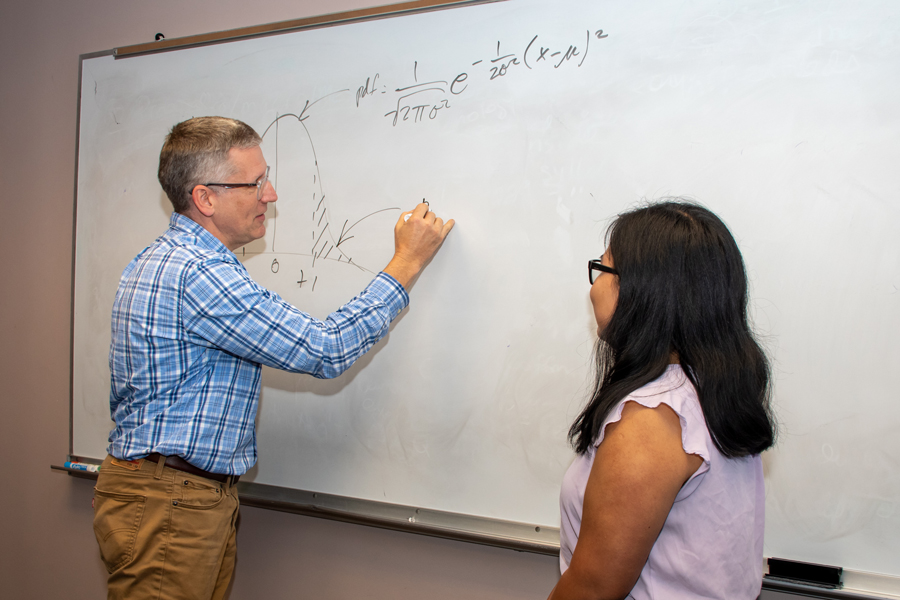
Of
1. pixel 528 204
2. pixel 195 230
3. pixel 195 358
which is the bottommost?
pixel 195 358

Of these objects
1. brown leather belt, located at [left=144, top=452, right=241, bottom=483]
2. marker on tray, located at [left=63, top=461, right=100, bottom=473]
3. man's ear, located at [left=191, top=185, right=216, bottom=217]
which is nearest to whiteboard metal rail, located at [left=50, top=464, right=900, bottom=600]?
brown leather belt, located at [left=144, top=452, right=241, bottom=483]

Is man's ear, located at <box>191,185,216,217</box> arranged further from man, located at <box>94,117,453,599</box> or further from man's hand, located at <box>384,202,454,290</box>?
man's hand, located at <box>384,202,454,290</box>

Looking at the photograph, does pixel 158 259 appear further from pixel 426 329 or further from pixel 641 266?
pixel 641 266

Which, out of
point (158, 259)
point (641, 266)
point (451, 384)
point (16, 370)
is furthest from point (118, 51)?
point (641, 266)

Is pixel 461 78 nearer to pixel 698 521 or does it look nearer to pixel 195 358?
pixel 195 358

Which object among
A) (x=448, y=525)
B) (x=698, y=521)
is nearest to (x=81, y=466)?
(x=448, y=525)

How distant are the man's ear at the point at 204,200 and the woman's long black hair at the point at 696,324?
2.92 ft

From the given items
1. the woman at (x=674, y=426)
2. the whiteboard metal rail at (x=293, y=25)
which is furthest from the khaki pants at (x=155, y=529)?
the whiteboard metal rail at (x=293, y=25)

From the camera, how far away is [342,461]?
5.02 ft

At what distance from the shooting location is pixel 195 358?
118cm

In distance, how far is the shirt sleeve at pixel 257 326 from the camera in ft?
3.68

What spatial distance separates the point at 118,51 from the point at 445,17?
109cm

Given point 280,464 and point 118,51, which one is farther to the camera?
point 118,51

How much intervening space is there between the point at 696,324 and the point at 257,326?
80 centimetres
